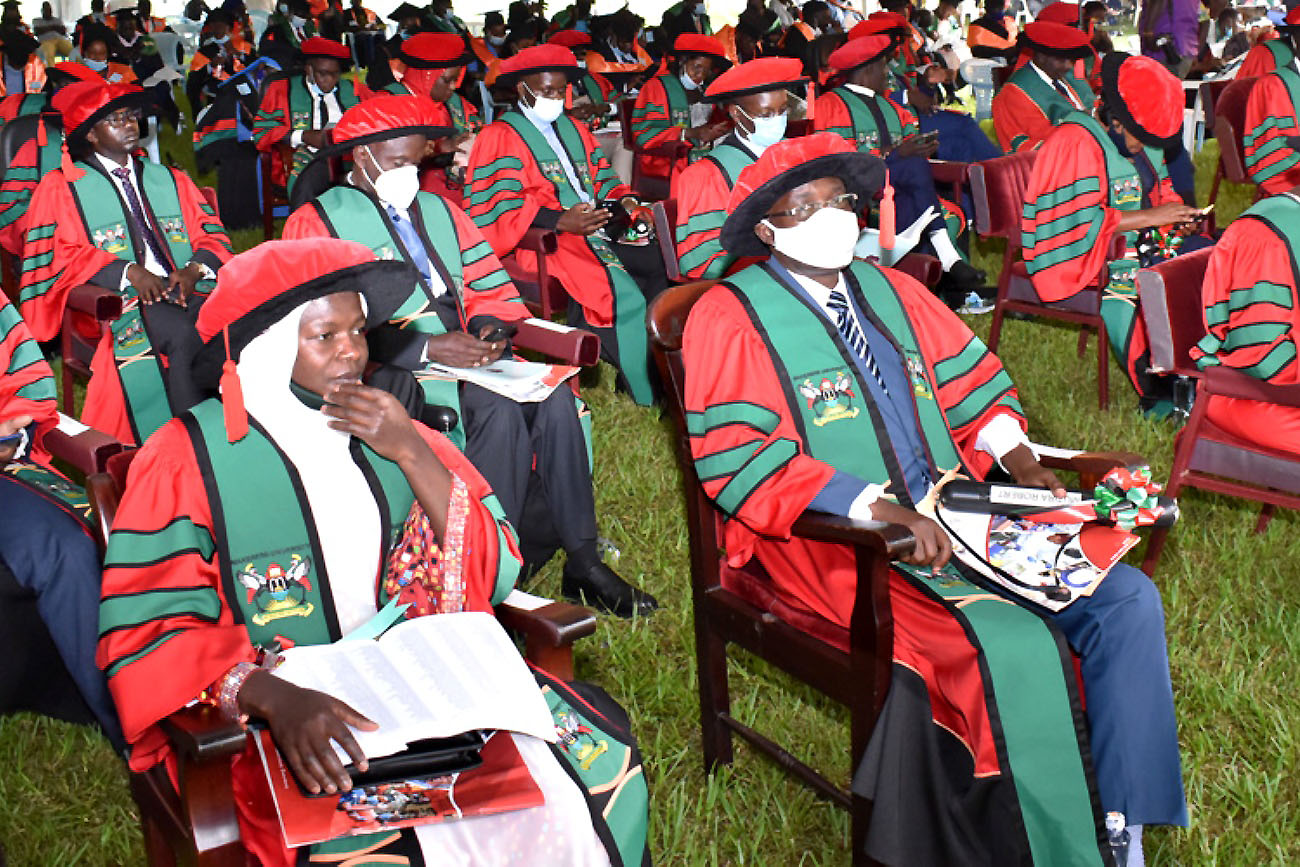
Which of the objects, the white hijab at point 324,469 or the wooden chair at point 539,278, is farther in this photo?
the wooden chair at point 539,278

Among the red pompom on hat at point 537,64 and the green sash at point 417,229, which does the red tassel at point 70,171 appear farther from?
the red pompom on hat at point 537,64

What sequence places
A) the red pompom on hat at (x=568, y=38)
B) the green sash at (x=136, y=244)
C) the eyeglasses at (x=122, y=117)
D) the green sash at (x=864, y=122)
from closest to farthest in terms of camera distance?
the green sash at (x=136, y=244)
the eyeglasses at (x=122, y=117)
the green sash at (x=864, y=122)
the red pompom on hat at (x=568, y=38)

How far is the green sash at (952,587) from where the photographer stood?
2707 mm

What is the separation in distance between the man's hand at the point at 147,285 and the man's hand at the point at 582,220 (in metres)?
1.83

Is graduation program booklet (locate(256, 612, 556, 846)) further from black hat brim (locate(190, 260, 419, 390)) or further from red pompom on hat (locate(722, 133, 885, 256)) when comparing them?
red pompom on hat (locate(722, 133, 885, 256))


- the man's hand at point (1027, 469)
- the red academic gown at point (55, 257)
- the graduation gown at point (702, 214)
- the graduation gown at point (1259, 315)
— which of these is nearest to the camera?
the man's hand at point (1027, 469)

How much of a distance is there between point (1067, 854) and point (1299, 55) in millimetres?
7170

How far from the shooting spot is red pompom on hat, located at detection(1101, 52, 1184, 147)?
5.98 metres

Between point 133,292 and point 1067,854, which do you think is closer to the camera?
point 1067,854

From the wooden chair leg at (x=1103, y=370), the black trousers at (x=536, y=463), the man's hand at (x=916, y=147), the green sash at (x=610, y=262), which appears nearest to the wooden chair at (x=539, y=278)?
the green sash at (x=610, y=262)

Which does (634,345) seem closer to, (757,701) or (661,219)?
(661,219)

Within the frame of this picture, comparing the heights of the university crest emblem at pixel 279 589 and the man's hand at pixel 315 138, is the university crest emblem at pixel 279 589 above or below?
below

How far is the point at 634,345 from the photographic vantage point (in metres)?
6.48

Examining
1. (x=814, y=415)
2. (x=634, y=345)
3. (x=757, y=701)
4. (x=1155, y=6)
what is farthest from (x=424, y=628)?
(x=1155, y=6)
